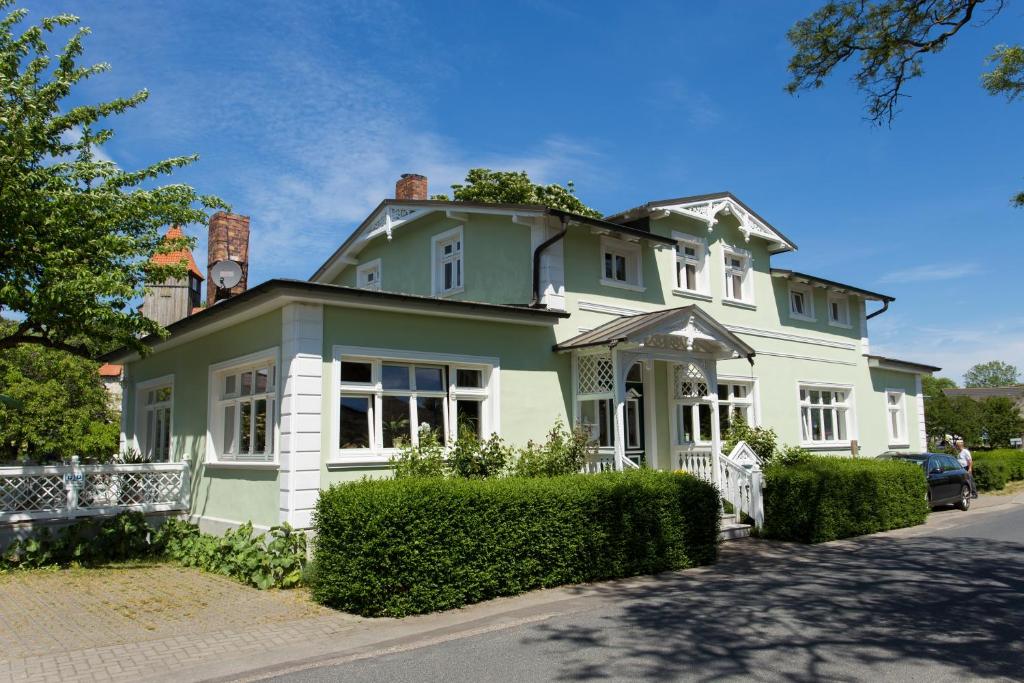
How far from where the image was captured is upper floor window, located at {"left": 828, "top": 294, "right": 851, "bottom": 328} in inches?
908

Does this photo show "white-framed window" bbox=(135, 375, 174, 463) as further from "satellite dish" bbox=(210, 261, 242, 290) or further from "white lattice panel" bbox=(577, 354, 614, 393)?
"white lattice panel" bbox=(577, 354, 614, 393)

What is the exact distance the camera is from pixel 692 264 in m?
18.4

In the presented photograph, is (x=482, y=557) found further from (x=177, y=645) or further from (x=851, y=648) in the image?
(x=851, y=648)

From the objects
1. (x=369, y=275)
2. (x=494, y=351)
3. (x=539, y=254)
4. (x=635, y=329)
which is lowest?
(x=494, y=351)

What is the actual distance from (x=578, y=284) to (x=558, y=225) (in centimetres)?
125

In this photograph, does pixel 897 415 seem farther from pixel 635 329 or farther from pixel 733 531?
pixel 635 329

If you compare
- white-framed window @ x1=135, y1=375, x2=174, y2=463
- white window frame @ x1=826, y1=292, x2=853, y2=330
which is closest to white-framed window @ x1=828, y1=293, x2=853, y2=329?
white window frame @ x1=826, y1=292, x2=853, y2=330

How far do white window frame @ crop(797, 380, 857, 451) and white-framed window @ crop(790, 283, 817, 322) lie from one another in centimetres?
193

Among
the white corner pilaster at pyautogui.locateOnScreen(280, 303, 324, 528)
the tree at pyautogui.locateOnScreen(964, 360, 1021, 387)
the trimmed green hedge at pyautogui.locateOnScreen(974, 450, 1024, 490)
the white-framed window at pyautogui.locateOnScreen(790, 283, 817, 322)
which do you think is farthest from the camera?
the tree at pyautogui.locateOnScreen(964, 360, 1021, 387)

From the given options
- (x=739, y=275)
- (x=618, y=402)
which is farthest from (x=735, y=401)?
(x=618, y=402)

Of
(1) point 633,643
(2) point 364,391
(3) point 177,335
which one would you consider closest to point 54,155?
(3) point 177,335

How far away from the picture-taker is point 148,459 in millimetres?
16312

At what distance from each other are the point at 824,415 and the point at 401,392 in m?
15.1

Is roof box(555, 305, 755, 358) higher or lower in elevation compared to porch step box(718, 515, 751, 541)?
higher
